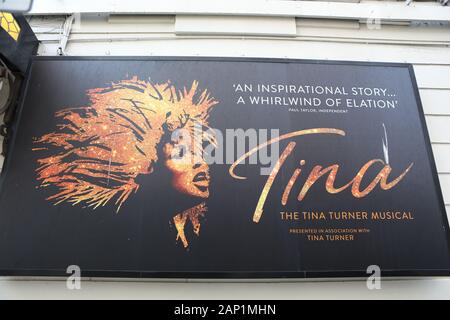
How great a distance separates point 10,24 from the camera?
9.41 ft

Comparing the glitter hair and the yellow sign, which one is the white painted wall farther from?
the glitter hair

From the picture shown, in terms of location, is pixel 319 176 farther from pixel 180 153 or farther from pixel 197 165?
pixel 180 153

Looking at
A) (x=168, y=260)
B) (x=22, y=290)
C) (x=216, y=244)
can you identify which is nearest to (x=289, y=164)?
(x=216, y=244)

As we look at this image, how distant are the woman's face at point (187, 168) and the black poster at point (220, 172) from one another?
1 centimetres

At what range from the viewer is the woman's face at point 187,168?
2.76 m

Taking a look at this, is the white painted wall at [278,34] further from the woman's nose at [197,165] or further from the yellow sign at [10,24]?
the woman's nose at [197,165]

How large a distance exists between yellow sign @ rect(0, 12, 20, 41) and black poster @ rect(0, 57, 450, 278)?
1.18ft

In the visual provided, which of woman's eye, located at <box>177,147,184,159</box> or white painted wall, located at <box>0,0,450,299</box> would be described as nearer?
woman's eye, located at <box>177,147,184,159</box>

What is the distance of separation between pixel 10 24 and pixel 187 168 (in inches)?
86.6

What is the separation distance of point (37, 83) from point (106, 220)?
1.69 metres

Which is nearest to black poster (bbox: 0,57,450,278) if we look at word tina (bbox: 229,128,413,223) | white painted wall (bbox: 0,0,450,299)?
word tina (bbox: 229,128,413,223)

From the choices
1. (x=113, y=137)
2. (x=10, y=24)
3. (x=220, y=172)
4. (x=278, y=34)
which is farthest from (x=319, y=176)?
(x=10, y=24)

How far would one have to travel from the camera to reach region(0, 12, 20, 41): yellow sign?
9.09 ft

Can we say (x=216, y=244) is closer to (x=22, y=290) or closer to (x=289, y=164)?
(x=289, y=164)
